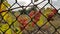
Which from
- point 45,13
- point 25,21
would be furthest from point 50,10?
point 25,21

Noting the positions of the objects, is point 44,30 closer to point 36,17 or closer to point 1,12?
point 36,17

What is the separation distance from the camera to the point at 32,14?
109 cm

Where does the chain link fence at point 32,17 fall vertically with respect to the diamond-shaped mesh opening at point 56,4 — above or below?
below

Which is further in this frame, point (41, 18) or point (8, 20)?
point (8, 20)

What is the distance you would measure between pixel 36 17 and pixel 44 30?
129 millimetres

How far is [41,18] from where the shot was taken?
1.08 meters

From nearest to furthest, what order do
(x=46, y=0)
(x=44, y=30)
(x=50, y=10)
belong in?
(x=46, y=0) < (x=50, y=10) < (x=44, y=30)

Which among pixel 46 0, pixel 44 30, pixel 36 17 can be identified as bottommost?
pixel 44 30

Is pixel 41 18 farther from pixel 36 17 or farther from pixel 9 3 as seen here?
pixel 9 3

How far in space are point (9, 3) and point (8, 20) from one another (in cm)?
9

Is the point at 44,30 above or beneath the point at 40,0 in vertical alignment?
beneath

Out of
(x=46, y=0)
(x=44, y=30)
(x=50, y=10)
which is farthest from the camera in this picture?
(x=44, y=30)

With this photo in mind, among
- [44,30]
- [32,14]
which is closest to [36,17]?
[32,14]

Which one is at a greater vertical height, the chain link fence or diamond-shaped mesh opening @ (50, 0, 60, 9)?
diamond-shaped mesh opening @ (50, 0, 60, 9)
